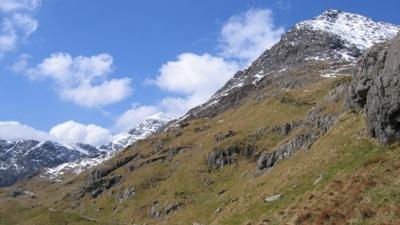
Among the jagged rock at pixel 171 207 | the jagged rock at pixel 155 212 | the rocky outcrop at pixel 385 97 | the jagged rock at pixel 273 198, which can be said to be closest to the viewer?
the rocky outcrop at pixel 385 97

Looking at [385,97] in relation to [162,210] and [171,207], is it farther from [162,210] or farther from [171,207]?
[162,210]

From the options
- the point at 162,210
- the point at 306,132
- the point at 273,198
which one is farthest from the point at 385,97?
the point at 162,210

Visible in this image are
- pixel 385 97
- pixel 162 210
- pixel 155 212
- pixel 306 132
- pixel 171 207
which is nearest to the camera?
pixel 385 97

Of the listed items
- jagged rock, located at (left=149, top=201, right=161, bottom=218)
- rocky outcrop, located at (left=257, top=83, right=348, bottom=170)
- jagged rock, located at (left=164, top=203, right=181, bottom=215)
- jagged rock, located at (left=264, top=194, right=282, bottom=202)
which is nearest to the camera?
jagged rock, located at (left=264, top=194, right=282, bottom=202)

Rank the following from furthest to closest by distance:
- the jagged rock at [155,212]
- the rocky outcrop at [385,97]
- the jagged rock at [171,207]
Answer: the jagged rock at [155,212] → the jagged rock at [171,207] → the rocky outcrop at [385,97]

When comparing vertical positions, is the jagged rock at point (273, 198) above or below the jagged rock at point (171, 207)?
above

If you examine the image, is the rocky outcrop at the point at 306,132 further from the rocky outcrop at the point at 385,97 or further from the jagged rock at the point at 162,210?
the jagged rock at the point at 162,210

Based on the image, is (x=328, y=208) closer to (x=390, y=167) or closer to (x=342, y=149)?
(x=390, y=167)

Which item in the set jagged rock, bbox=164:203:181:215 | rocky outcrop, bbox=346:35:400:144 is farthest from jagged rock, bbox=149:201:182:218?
rocky outcrop, bbox=346:35:400:144

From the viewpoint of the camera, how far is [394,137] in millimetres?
48000

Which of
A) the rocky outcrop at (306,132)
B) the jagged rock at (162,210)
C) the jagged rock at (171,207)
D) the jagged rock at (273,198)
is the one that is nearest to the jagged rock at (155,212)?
the jagged rock at (162,210)

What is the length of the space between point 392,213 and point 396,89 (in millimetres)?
16754

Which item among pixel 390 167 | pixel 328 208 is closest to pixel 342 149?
pixel 390 167

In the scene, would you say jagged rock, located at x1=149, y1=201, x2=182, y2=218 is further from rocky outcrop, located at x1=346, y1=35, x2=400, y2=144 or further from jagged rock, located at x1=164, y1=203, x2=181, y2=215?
rocky outcrop, located at x1=346, y1=35, x2=400, y2=144
